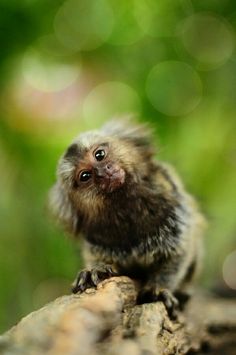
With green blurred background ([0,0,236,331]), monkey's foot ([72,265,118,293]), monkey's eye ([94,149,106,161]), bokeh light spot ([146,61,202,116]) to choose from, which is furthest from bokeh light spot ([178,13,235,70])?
monkey's foot ([72,265,118,293])

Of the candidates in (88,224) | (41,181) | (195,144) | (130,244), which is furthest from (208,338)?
(195,144)

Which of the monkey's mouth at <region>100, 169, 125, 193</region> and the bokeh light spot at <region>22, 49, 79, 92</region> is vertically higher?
the bokeh light spot at <region>22, 49, 79, 92</region>

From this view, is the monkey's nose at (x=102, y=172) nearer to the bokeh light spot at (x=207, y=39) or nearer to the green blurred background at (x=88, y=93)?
the green blurred background at (x=88, y=93)

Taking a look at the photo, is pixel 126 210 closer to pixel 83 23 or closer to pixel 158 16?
pixel 158 16

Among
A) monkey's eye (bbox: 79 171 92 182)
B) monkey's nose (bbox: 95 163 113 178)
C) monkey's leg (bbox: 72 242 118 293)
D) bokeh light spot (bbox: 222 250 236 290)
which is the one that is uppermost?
bokeh light spot (bbox: 222 250 236 290)

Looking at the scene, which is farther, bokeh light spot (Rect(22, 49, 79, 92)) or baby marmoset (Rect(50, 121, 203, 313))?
bokeh light spot (Rect(22, 49, 79, 92))

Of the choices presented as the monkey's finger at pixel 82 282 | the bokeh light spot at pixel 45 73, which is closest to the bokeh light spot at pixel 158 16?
the bokeh light spot at pixel 45 73

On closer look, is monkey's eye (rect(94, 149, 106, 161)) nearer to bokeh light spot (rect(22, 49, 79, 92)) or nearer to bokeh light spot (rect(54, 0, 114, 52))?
bokeh light spot (rect(22, 49, 79, 92))
